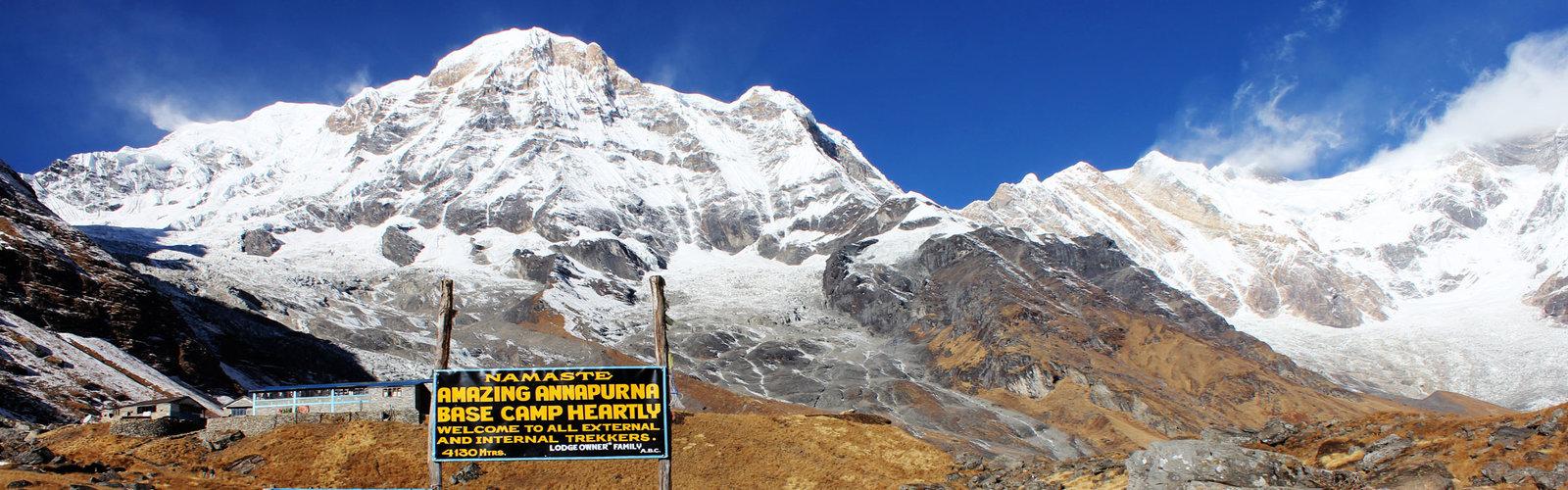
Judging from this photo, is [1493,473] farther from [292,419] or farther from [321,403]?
[321,403]

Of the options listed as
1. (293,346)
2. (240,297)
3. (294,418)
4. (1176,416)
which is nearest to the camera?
(294,418)

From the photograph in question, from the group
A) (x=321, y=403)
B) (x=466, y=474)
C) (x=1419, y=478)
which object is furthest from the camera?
(x=321, y=403)

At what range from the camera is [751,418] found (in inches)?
2367

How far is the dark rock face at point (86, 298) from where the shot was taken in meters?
104

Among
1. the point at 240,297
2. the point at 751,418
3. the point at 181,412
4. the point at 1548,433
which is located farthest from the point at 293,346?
the point at 1548,433

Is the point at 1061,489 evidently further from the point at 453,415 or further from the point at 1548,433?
the point at 453,415

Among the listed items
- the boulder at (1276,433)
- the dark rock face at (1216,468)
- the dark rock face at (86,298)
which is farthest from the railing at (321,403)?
the dark rock face at (86,298)

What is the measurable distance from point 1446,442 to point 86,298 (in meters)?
133

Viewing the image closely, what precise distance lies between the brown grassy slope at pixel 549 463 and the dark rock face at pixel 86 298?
2805 inches

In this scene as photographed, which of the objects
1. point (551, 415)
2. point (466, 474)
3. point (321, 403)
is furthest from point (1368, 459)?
point (321, 403)

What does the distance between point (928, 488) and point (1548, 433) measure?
2342 cm

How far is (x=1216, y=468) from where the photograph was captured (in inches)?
1000

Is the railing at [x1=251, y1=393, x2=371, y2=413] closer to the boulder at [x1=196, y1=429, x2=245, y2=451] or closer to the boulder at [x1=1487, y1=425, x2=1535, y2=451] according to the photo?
the boulder at [x1=196, y1=429, x2=245, y2=451]

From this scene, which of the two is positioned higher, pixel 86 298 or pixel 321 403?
pixel 86 298
